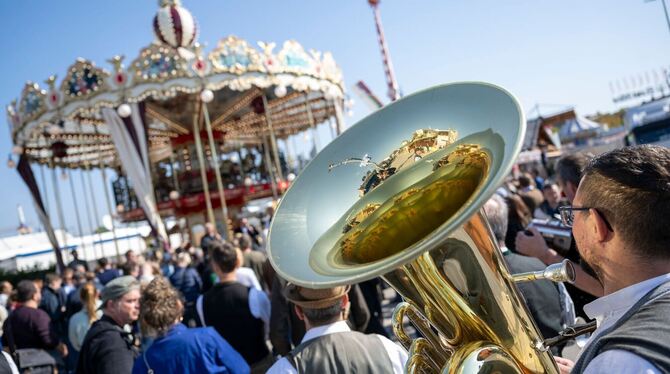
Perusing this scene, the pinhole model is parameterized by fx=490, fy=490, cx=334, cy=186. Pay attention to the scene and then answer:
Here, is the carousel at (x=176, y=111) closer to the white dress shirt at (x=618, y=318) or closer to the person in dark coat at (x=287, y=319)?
the person in dark coat at (x=287, y=319)

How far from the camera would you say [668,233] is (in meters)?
A: 1.10

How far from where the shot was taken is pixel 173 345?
2445mm

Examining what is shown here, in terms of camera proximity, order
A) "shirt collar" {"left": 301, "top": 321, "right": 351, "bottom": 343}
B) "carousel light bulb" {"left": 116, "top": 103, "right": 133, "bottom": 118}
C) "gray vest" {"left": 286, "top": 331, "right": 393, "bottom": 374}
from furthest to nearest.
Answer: "carousel light bulb" {"left": 116, "top": 103, "right": 133, "bottom": 118} → "shirt collar" {"left": 301, "top": 321, "right": 351, "bottom": 343} → "gray vest" {"left": 286, "top": 331, "right": 393, "bottom": 374}

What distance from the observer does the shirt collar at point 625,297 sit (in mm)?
1082

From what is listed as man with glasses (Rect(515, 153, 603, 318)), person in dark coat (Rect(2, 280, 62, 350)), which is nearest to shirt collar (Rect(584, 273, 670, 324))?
man with glasses (Rect(515, 153, 603, 318))

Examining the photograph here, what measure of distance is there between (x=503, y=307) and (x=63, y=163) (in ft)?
69.1

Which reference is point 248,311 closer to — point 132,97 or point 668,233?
point 668,233

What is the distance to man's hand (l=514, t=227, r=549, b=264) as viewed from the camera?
2746mm

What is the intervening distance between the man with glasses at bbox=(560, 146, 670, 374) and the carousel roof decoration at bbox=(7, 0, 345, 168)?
38.0 feet

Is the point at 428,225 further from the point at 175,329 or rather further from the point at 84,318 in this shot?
the point at 84,318

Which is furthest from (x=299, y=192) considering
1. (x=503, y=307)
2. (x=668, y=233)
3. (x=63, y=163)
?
(x=63, y=163)

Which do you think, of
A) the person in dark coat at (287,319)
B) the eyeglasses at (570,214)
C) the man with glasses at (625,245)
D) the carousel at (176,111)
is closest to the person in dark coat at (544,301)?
the eyeglasses at (570,214)

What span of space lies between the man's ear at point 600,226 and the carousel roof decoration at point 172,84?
38.1 ft

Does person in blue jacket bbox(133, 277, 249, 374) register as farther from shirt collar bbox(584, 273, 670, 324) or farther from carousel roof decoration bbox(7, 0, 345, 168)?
carousel roof decoration bbox(7, 0, 345, 168)
